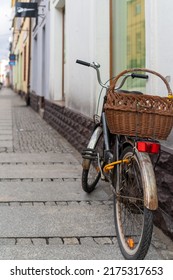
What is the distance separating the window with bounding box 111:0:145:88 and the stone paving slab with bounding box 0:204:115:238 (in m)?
1.79

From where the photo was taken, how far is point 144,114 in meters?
3.06

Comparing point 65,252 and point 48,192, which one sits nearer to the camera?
point 65,252

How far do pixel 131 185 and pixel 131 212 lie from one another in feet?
0.70

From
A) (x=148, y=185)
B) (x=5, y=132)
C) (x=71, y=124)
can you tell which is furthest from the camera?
(x=5, y=132)

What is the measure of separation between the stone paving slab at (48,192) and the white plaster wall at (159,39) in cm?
143

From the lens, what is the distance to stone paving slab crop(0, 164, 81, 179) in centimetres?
569

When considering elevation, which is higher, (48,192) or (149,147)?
(149,147)

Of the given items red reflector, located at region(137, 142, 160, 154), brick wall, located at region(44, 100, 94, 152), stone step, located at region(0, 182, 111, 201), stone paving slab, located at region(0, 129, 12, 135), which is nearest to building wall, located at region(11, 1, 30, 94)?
brick wall, located at region(44, 100, 94, 152)

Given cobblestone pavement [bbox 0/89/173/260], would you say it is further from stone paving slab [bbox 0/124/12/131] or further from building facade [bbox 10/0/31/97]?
building facade [bbox 10/0/31/97]

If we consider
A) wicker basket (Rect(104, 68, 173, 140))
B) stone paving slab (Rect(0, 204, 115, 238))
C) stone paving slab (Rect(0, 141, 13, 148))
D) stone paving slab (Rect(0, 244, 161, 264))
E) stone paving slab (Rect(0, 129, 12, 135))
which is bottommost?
stone paving slab (Rect(0, 244, 161, 264))

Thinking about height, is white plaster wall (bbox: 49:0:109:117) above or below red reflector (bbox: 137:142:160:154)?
above

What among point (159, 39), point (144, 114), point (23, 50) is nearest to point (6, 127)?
point (159, 39)

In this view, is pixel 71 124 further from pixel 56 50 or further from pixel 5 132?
pixel 56 50

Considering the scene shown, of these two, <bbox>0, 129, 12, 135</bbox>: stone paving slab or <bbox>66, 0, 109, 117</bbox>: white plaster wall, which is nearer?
<bbox>66, 0, 109, 117</bbox>: white plaster wall
